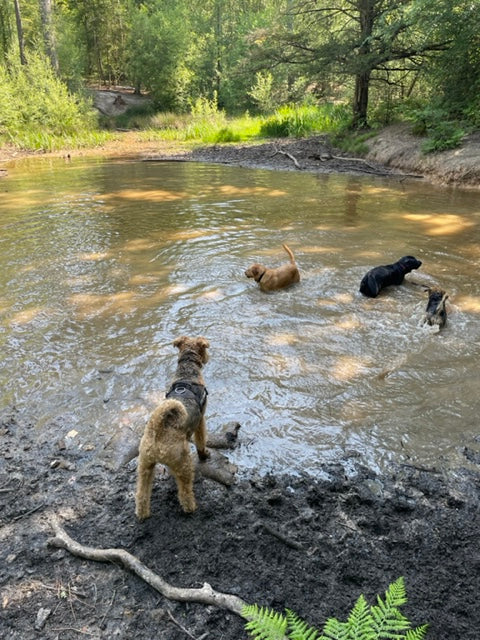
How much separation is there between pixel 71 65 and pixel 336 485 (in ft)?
134

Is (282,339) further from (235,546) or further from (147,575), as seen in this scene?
(147,575)

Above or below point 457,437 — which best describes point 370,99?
above

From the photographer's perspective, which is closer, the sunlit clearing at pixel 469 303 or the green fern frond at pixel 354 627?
the green fern frond at pixel 354 627

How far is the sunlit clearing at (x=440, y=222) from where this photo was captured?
29.0 feet

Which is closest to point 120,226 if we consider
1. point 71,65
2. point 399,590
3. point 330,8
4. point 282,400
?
point 282,400

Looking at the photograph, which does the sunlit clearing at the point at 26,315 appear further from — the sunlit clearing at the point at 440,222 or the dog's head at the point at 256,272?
the sunlit clearing at the point at 440,222

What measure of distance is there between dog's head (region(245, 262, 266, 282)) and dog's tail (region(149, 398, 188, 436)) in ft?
12.4

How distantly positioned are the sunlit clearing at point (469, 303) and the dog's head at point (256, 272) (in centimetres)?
270

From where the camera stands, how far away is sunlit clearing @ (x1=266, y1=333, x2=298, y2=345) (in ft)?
16.6

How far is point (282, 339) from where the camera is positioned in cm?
514

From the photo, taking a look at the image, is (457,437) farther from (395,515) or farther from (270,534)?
Result: (270,534)

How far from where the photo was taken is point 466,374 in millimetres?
4320

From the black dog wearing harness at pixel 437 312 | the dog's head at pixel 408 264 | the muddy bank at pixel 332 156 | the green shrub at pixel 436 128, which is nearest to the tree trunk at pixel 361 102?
the muddy bank at pixel 332 156

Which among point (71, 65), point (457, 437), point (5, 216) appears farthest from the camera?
point (71, 65)
